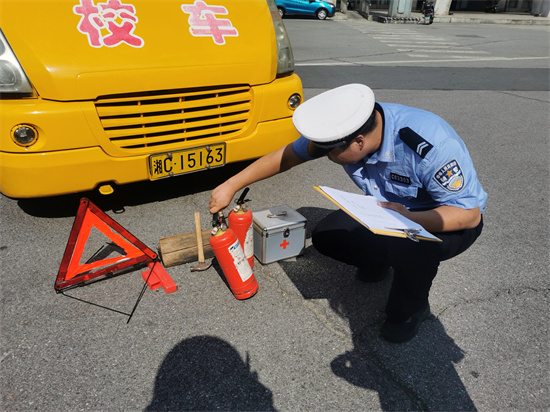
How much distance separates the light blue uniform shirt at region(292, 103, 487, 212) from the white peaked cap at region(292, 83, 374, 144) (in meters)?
0.25

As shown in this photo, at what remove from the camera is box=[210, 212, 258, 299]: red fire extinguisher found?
2232 millimetres

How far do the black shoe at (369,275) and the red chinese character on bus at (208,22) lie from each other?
6.06 feet

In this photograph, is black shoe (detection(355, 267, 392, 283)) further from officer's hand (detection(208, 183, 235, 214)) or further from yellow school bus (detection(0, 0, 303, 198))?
yellow school bus (detection(0, 0, 303, 198))

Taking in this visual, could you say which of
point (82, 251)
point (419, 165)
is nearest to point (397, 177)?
point (419, 165)

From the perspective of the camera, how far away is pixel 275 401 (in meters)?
1.81

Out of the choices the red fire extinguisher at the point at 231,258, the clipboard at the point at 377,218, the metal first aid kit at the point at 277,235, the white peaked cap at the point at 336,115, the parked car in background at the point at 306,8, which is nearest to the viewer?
the clipboard at the point at 377,218

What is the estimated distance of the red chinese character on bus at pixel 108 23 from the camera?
261 cm

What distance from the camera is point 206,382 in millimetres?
1880

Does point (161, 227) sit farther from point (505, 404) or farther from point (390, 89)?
point (390, 89)

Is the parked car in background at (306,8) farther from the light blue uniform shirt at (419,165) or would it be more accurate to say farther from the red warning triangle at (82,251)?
the light blue uniform shirt at (419,165)

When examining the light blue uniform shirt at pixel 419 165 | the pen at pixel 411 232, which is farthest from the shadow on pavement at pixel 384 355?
the pen at pixel 411 232

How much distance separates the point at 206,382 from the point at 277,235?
1.00 meters

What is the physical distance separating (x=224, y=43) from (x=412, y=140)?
5.50ft

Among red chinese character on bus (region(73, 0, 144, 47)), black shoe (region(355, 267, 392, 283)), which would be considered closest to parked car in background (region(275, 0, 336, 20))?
red chinese character on bus (region(73, 0, 144, 47))
